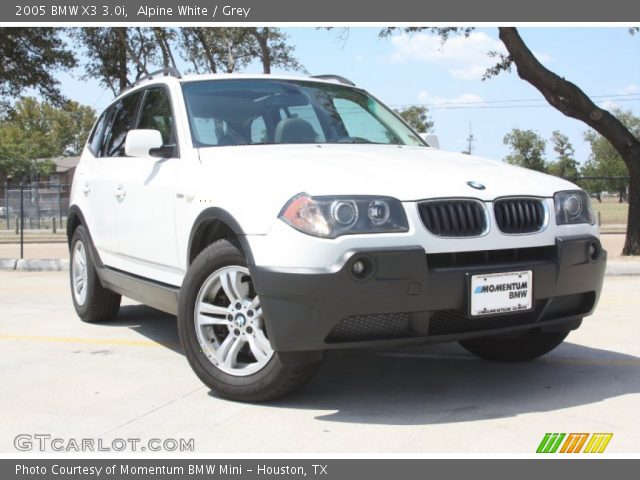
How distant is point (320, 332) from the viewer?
3.58 metres

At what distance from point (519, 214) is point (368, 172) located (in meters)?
0.82

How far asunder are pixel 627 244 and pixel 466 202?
11.2 meters

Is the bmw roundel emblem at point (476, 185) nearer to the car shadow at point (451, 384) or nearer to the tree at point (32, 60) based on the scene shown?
the car shadow at point (451, 384)

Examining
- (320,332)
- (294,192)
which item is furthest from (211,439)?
(294,192)

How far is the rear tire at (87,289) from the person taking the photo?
6531 millimetres

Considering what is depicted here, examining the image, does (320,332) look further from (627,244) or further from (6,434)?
(627,244)

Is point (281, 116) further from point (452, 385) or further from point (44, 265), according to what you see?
point (44, 265)

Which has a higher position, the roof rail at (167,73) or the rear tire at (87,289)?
the roof rail at (167,73)

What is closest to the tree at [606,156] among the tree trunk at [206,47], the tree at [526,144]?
the tree at [526,144]

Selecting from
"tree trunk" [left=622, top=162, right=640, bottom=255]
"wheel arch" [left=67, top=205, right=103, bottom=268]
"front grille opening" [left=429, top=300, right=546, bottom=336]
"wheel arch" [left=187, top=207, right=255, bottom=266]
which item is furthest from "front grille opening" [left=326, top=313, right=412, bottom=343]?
"tree trunk" [left=622, top=162, right=640, bottom=255]

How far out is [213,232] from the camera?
441 cm

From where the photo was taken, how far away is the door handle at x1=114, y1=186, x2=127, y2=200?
5539 mm

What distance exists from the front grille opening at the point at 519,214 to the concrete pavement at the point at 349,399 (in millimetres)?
928

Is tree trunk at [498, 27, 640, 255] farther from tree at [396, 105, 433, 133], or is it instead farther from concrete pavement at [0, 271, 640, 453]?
tree at [396, 105, 433, 133]
